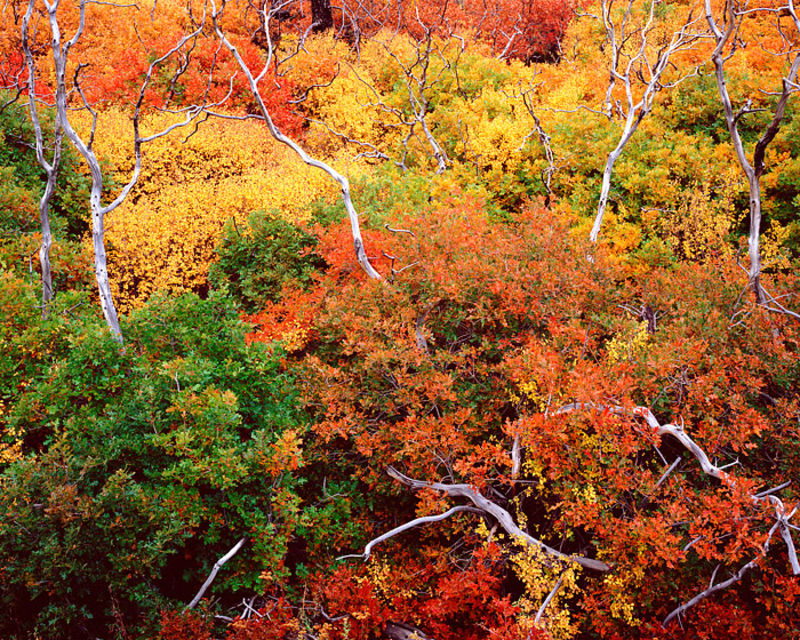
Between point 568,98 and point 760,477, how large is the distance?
14700mm

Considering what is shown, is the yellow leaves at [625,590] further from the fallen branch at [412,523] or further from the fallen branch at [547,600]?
the fallen branch at [412,523]

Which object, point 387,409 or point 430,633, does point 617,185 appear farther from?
point 430,633

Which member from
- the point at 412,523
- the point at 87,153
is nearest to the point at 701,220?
the point at 412,523

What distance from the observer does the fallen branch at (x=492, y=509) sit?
28.6 feet

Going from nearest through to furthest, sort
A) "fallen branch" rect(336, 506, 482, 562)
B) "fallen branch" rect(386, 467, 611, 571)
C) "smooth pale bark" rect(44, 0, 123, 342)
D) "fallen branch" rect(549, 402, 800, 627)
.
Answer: "fallen branch" rect(549, 402, 800, 627), "fallen branch" rect(386, 467, 611, 571), "fallen branch" rect(336, 506, 482, 562), "smooth pale bark" rect(44, 0, 123, 342)

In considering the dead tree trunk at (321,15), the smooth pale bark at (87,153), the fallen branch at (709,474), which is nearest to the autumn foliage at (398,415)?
the fallen branch at (709,474)

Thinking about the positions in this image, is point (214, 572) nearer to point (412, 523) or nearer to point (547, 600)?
point (412, 523)

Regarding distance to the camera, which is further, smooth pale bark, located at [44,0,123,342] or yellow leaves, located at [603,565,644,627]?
smooth pale bark, located at [44,0,123,342]

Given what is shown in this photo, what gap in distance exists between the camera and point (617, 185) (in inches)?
661


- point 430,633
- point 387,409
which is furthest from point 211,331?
point 430,633

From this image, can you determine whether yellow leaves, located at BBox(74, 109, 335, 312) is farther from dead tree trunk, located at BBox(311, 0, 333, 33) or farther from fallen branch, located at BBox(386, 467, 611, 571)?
dead tree trunk, located at BBox(311, 0, 333, 33)

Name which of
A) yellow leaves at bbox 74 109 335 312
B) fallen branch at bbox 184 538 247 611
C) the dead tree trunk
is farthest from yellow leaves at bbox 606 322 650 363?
the dead tree trunk

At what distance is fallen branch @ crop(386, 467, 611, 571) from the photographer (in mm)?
8711

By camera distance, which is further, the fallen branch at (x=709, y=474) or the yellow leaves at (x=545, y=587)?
the yellow leaves at (x=545, y=587)
